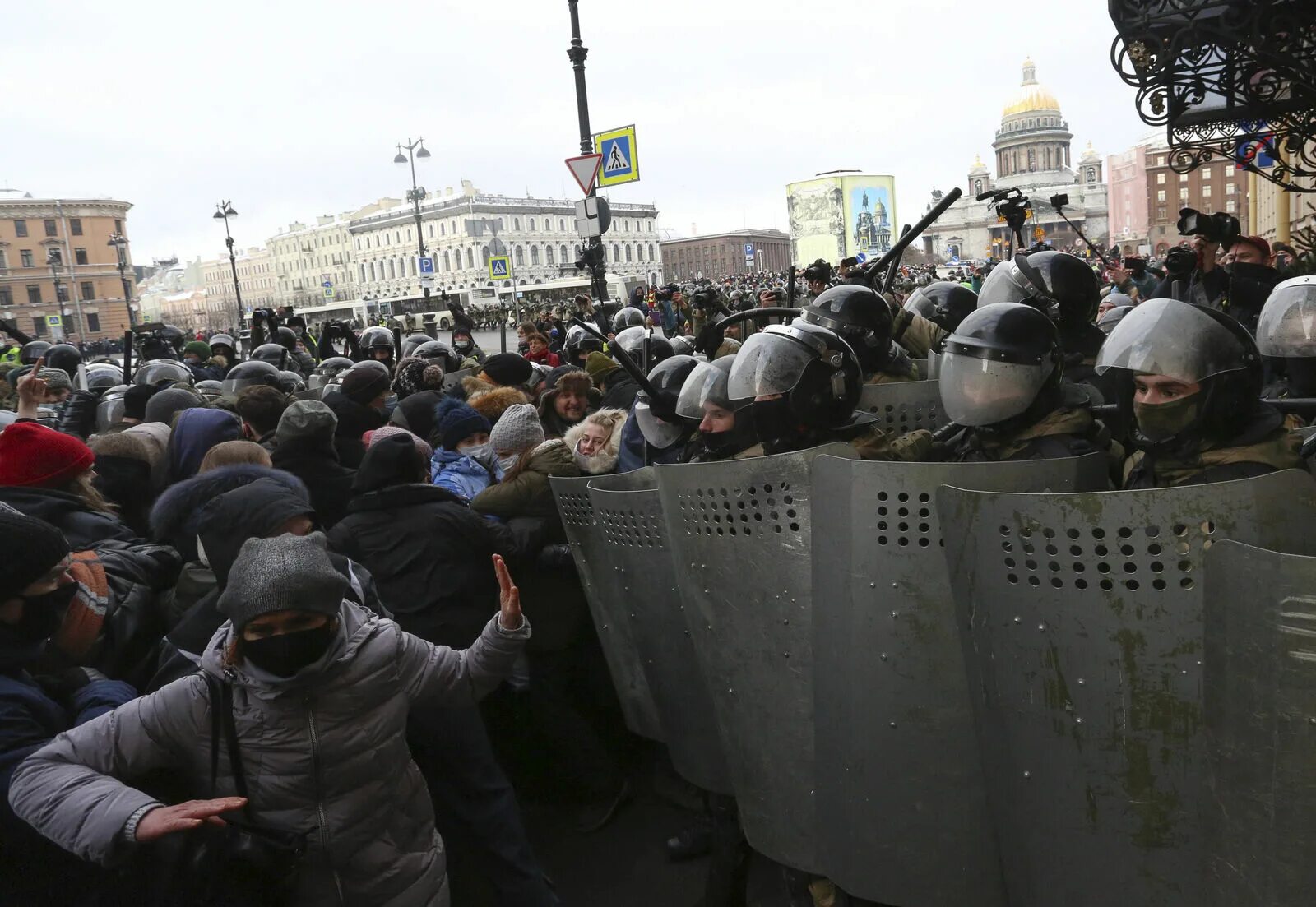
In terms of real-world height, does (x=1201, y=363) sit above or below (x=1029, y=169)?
below

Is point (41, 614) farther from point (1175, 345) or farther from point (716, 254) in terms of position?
point (716, 254)

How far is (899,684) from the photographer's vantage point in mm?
2377

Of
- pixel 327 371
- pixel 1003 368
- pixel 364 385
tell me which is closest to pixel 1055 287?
pixel 1003 368

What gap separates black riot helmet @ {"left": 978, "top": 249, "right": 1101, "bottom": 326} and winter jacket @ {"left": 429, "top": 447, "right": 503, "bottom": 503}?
2298 mm

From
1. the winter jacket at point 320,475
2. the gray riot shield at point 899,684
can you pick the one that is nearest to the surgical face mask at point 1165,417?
the gray riot shield at point 899,684

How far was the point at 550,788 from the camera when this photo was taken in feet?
13.6

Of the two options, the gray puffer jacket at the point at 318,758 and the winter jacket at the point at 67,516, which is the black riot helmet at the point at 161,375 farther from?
the gray puffer jacket at the point at 318,758

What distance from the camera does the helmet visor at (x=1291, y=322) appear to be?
11.4 ft

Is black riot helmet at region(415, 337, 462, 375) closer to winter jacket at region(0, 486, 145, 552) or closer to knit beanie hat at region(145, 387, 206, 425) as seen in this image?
knit beanie hat at region(145, 387, 206, 425)

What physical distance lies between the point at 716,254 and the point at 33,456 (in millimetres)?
135288

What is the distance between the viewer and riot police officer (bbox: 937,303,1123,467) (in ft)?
9.05

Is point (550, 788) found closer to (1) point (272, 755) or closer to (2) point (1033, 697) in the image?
(1) point (272, 755)

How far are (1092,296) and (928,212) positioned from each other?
3.09 ft

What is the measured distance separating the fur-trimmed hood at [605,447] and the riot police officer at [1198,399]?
2.12m
